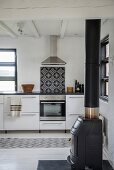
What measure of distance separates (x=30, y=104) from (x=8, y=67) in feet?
4.37

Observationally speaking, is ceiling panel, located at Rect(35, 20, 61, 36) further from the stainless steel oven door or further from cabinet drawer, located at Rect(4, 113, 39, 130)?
cabinet drawer, located at Rect(4, 113, 39, 130)

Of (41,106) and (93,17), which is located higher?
(93,17)

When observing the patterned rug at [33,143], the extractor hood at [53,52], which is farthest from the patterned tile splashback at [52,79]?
the patterned rug at [33,143]

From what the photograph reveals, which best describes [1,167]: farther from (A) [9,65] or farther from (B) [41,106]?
(A) [9,65]

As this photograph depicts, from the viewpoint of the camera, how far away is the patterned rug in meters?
5.23

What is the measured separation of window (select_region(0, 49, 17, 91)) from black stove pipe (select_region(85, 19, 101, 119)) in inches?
146

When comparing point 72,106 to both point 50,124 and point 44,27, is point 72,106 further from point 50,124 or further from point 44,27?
point 44,27

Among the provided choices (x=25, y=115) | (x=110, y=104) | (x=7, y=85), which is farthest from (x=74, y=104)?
(x=110, y=104)

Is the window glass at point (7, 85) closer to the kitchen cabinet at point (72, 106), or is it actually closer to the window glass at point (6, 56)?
the window glass at point (6, 56)

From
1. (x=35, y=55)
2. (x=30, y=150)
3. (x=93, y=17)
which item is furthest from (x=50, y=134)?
(x=93, y=17)

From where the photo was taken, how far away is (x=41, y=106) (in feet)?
21.5

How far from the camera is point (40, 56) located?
23.5 ft

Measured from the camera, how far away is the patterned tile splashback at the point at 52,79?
7.14m

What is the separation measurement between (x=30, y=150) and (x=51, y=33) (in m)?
3.12
